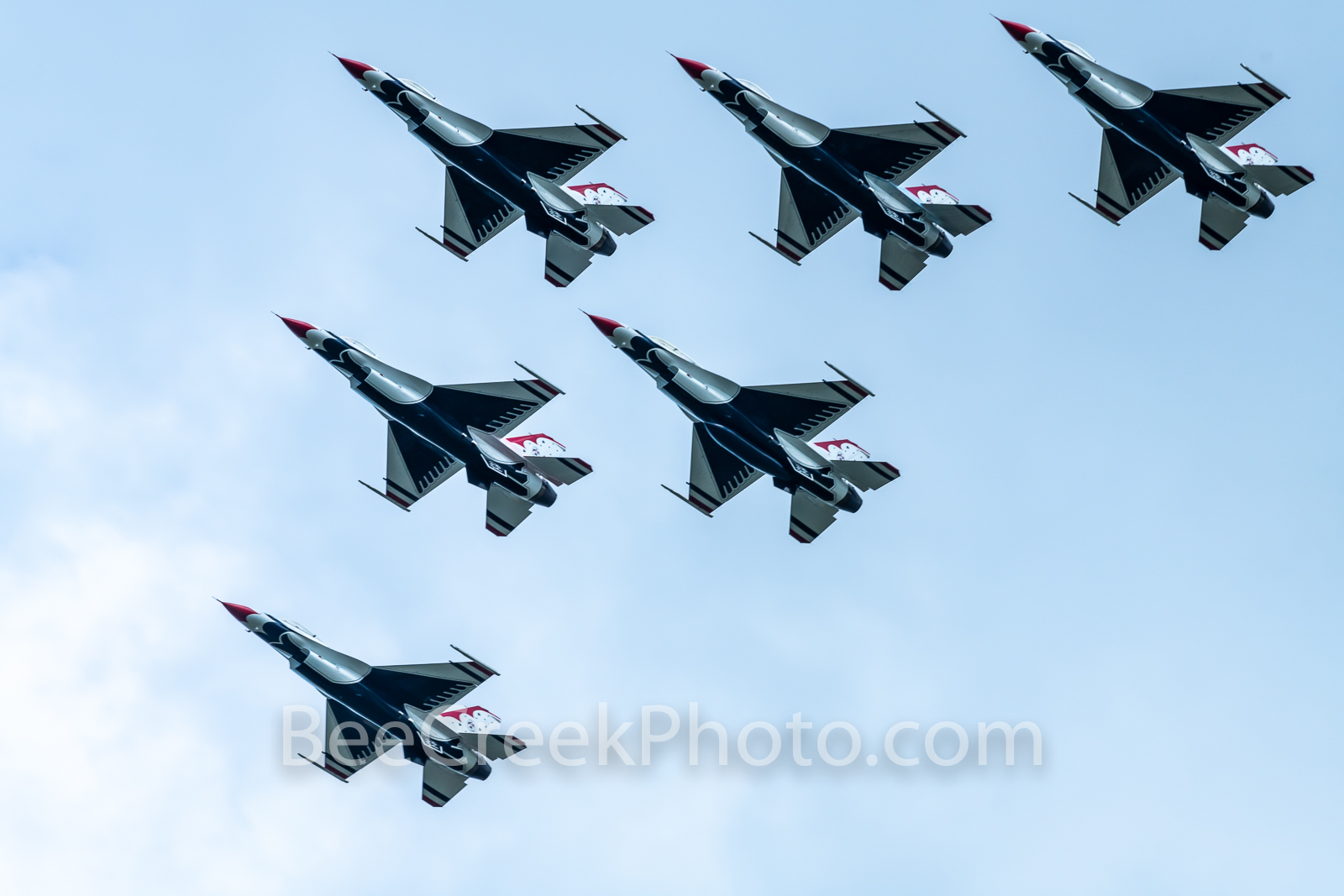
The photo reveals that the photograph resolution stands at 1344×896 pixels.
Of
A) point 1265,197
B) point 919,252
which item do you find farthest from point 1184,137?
point 919,252

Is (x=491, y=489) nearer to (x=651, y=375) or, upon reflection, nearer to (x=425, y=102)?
(x=651, y=375)

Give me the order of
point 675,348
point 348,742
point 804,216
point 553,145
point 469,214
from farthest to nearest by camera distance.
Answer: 1. point 469,214
2. point 804,216
3. point 348,742
4. point 553,145
5. point 675,348

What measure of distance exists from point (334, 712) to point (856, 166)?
32.1m

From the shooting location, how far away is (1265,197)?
3533 inches

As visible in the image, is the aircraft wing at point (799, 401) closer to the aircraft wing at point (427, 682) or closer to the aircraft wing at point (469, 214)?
the aircraft wing at point (469, 214)

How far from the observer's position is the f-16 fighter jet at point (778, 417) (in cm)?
8725

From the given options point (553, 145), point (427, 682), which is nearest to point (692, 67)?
point (553, 145)

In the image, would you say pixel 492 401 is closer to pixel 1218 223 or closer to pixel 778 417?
pixel 778 417

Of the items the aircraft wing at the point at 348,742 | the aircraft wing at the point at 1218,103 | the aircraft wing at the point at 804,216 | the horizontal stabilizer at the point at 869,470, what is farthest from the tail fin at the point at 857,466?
the aircraft wing at the point at 348,742

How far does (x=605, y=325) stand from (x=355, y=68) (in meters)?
15.6

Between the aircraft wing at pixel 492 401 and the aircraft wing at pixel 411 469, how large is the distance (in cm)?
323

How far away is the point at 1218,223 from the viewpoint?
90.7m

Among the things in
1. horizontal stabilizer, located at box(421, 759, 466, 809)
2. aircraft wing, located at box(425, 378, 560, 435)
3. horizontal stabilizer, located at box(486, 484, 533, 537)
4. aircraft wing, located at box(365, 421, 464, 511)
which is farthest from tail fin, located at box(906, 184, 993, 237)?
horizontal stabilizer, located at box(421, 759, 466, 809)

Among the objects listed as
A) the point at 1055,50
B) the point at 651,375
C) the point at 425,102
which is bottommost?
the point at 651,375
